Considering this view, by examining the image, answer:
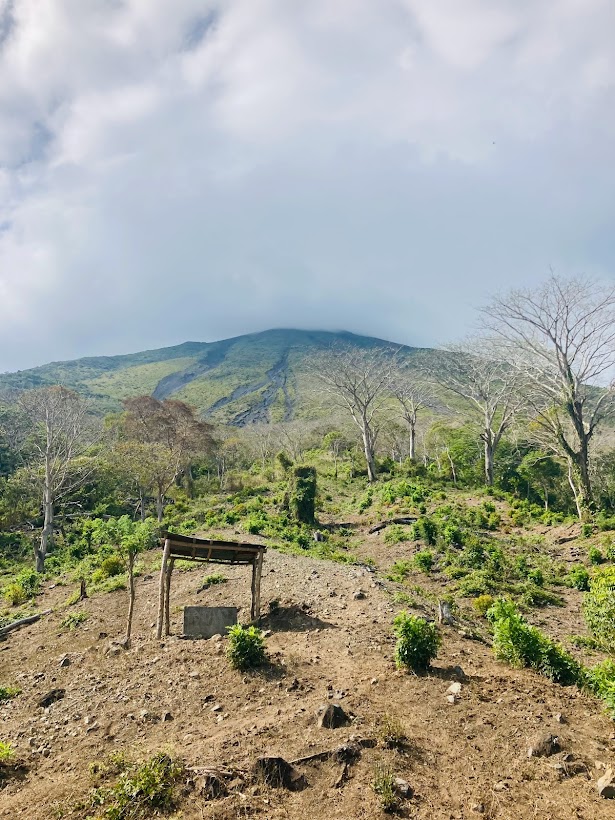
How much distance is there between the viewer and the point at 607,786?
516 cm

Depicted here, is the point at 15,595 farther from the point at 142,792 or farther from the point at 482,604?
the point at 482,604

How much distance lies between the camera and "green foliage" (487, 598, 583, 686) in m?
8.09

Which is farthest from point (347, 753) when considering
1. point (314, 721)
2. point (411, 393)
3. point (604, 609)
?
point (411, 393)

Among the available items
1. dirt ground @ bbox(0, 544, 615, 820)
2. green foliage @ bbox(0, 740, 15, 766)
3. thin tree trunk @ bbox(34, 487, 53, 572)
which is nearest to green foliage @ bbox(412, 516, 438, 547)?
dirt ground @ bbox(0, 544, 615, 820)

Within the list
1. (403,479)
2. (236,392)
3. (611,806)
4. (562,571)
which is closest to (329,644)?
(611,806)

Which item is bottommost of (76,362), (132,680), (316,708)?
(132,680)

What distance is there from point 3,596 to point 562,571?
21.1 metres

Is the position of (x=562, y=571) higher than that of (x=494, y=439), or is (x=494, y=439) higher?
(x=494, y=439)

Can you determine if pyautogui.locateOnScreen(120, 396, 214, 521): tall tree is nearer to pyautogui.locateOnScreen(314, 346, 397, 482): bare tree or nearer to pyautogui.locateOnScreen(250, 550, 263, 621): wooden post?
pyautogui.locateOnScreen(314, 346, 397, 482): bare tree

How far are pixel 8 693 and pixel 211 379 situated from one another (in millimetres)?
129494

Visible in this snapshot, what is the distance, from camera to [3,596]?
19219mm

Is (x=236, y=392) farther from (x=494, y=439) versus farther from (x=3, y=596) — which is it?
(x=3, y=596)

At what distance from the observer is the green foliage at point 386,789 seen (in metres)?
5.23

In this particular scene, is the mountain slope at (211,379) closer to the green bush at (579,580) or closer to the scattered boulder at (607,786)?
the green bush at (579,580)
